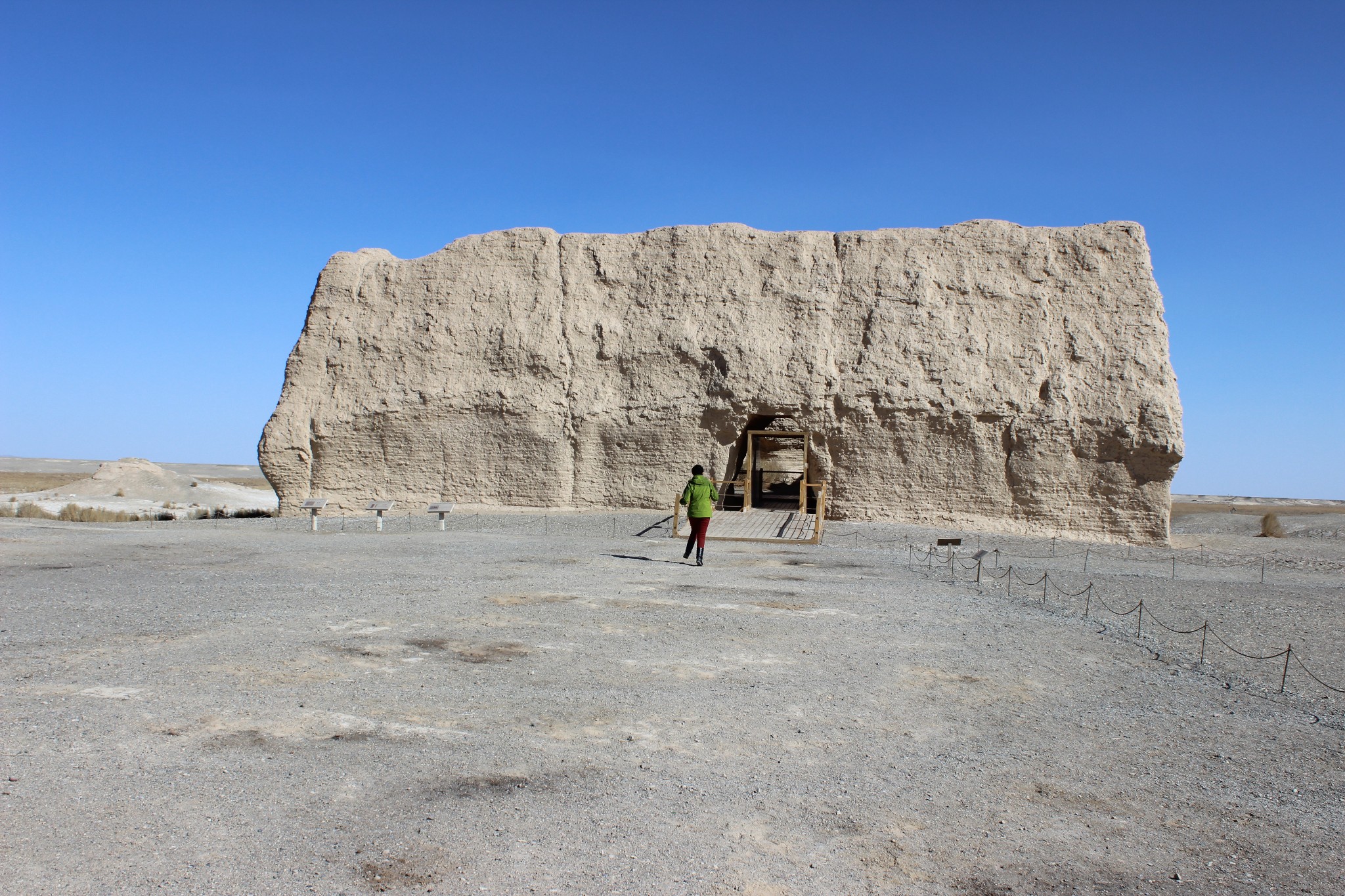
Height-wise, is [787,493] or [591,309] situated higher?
[591,309]

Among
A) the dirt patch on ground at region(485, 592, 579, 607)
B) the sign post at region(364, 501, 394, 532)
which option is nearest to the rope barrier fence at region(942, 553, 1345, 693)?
the dirt patch on ground at region(485, 592, 579, 607)

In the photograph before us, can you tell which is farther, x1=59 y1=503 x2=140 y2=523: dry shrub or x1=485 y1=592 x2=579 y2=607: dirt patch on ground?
x1=59 y1=503 x2=140 y2=523: dry shrub

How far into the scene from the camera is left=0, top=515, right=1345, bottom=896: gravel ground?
3393 mm

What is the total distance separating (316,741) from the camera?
14.8 ft

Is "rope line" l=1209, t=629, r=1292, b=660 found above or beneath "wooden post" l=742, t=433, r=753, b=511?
beneath

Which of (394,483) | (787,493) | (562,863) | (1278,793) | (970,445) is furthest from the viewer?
(787,493)

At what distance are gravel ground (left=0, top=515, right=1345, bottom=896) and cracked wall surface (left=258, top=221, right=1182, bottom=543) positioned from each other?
979cm

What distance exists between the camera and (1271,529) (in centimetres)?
2623

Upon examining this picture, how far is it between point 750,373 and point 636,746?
15368 millimetres

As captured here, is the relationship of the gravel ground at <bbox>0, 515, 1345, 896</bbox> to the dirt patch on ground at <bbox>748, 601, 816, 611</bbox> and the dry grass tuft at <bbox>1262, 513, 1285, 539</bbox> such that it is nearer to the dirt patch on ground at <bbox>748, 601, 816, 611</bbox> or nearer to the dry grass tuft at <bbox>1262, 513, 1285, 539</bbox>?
the dirt patch on ground at <bbox>748, 601, 816, 611</bbox>

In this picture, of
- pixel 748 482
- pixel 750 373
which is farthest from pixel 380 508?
pixel 750 373

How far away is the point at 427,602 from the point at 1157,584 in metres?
9.78

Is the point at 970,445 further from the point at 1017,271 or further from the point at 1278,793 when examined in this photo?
the point at 1278,793

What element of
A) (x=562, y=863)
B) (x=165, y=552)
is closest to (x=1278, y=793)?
(x=562, y=863)
